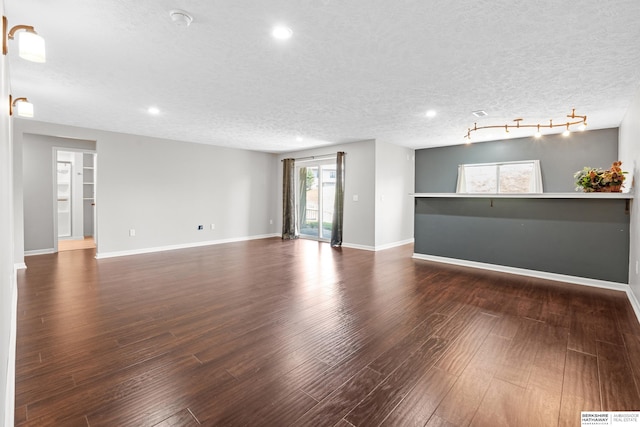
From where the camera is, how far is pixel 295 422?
156 centimetres

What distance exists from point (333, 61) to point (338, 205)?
14.8 ft

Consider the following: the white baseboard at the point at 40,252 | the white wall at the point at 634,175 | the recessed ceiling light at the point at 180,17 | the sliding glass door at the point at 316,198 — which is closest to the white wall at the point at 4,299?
the recessed ceiling light at the point at 180,17

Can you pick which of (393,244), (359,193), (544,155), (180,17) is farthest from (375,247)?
(180,17)

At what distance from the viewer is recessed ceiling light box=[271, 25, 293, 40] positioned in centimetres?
226

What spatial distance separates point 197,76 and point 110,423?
3.00m

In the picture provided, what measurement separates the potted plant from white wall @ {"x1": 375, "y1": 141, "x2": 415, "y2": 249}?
3.43 meters

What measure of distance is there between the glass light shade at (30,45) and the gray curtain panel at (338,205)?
5.59 meters

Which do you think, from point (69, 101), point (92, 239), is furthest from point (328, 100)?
point (92, 239)

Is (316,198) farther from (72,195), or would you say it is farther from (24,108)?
(72,195)

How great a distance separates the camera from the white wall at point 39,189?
5852mm

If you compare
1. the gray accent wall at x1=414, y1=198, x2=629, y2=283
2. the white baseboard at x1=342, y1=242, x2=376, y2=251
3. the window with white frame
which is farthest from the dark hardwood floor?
the window with white frame

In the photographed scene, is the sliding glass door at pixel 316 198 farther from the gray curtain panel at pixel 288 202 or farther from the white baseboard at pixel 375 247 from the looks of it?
the white baseboard at pixel 375 247

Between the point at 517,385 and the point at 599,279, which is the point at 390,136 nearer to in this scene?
the point at 599,279

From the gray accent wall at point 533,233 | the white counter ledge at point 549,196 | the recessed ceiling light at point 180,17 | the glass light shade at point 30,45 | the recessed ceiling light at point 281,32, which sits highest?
the recessed ceiling light at point 281,32
